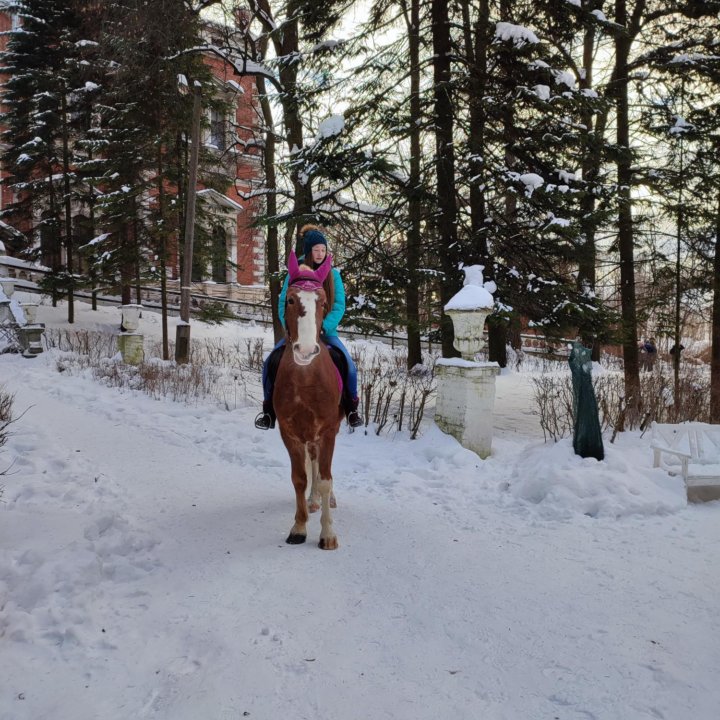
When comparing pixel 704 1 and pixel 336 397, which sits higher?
pixel 704 1

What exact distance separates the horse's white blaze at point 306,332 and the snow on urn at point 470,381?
399 centimetres

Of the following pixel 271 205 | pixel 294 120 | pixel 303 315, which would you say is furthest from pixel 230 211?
pixel 303 315

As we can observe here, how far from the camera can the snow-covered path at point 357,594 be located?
97.6 inches

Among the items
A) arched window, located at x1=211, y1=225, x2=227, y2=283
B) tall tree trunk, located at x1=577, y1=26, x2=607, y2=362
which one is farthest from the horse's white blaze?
arched window, located at x1=211, y1=225, x2=227, y2=283

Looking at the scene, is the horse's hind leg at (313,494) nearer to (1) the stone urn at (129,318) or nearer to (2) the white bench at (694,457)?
(2) the white bench at (694,457)

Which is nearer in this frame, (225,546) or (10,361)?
(225,546)

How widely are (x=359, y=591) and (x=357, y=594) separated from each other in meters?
0.05

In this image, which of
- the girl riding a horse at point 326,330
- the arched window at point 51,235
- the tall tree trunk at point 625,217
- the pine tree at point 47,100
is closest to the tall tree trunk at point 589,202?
the tall tree trunk at point 625,217

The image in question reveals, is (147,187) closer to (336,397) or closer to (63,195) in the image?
(63,195)

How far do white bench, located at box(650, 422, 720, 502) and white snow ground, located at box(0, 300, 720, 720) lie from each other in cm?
21

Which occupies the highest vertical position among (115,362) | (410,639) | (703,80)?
(703,80)

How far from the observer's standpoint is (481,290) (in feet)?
24.1

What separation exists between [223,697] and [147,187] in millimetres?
16230

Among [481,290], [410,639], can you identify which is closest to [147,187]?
[481,290]
